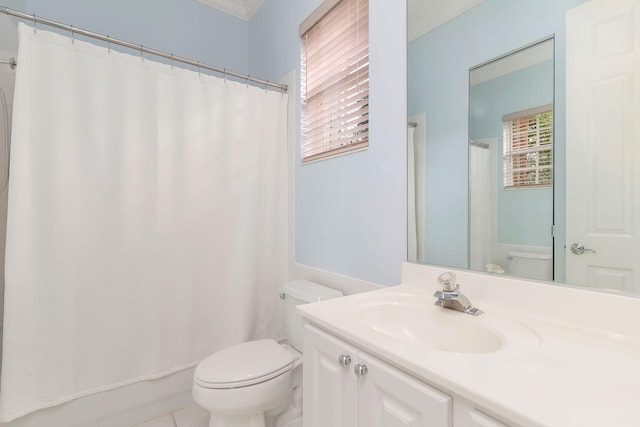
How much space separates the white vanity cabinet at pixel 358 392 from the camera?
583 mm

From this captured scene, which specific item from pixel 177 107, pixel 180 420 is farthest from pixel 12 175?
pixel 180 420

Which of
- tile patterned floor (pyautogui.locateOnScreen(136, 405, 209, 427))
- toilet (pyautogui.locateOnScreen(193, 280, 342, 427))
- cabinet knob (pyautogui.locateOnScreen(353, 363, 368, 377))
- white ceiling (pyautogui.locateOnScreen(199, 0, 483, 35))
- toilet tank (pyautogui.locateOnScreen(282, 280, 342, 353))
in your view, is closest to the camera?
cabinet knob (pyautogui.locateOnScreen(353, 363, 368, 377))

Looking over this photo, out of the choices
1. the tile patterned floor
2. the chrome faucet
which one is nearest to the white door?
the chrome faucet

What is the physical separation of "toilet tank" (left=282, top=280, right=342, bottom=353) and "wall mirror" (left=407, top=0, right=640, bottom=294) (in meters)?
0.52

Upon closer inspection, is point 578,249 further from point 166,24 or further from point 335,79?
point 166,24

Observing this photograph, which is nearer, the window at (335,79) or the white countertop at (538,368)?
the white countertop at (538,368)

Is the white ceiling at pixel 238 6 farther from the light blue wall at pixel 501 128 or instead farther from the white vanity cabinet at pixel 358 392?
the white vanity cabinet at pixel 358 392

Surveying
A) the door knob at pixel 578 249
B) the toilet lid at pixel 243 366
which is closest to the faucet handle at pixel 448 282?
the door knob at pixel 578 249

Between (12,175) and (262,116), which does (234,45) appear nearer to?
(262,116)

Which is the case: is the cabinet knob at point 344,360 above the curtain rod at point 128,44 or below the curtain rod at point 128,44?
below

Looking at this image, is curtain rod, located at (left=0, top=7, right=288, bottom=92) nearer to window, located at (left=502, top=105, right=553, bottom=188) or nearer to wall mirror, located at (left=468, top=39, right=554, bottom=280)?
wall mirror, located at (left=468, top=39, right=554, bottom=280)

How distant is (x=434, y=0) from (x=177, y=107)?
1.40m

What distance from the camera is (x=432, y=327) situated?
94 centimetres

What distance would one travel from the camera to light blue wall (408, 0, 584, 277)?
100cm
